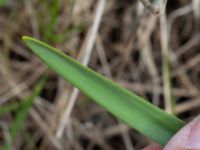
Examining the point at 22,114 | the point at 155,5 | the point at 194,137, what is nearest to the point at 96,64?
the point at 22,114

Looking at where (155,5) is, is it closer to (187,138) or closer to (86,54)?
(187,138)

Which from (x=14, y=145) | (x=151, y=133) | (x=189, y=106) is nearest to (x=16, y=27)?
(x=14, y=145)

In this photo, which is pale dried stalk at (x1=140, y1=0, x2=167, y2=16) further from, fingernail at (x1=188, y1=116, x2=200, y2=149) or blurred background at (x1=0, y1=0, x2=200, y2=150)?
blurred background at (x1=0, y1=0, x2=200, y2=150)

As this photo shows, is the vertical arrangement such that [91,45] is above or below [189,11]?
below

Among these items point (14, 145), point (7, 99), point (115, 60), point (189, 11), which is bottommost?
point (14, 145)

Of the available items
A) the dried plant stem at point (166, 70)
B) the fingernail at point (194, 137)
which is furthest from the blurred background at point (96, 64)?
the fingernail at point (194, 137)

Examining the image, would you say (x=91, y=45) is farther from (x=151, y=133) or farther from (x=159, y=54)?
Answer: (x=151, y=133)
